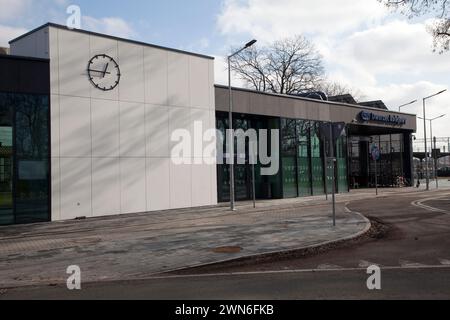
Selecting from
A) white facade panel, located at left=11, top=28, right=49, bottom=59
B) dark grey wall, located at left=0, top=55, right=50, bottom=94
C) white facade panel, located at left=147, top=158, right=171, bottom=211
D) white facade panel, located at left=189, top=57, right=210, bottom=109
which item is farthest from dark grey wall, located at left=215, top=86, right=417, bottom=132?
dark grey wall, located at left=0, top=55, right=50, bottom=94

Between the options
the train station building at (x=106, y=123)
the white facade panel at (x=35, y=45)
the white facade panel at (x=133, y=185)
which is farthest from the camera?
the white facade panel at (x=133, y=185)

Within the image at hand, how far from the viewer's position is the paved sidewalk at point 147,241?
32.4ft

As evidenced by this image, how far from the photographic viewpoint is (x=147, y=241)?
13.3 m

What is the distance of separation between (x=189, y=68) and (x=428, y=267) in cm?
1817

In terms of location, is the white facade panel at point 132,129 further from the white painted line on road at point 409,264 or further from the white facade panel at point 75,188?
the white painted line on road at point 409,264

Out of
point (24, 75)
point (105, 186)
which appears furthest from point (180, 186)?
point (24, 75)

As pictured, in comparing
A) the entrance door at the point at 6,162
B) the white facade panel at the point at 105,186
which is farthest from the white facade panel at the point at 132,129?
the entrance door at the point at 6,162

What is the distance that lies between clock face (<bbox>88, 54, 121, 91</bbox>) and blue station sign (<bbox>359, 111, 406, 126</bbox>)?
2224 cm

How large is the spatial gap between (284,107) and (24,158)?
16.6 metres

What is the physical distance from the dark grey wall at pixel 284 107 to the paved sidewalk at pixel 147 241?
28.8 ft

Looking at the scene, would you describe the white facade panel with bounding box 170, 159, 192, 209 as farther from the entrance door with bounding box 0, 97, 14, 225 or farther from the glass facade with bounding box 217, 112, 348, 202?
the entrance door with bounding box 0, 97, 14, 225

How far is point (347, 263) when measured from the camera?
982 centimetres

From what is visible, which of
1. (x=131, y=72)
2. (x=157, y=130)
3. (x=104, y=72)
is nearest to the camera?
(x=104, y=72)

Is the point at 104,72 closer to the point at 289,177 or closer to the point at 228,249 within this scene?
the point at 228,249
